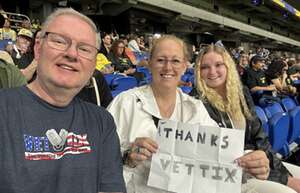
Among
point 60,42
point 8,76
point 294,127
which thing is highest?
point 60,42

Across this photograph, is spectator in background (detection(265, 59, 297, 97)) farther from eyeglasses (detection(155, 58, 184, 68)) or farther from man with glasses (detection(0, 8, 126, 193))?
man with glasses (detection(0, 8, 126, 193))

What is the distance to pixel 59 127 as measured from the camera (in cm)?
114

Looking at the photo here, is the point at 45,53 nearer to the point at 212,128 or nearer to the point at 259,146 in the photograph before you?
the point at 212,128

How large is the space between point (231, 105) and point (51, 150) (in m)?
1.24

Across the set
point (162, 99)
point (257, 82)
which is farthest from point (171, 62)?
point (257, 82)

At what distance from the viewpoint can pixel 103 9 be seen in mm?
16781

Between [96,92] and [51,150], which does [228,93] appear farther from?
[51,150]

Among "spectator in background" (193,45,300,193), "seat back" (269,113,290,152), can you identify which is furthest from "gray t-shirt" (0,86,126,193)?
"seat back" (269,113,290,152)

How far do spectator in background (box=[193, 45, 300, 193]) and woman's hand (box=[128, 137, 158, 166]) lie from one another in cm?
50

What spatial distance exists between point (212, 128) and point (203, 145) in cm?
8

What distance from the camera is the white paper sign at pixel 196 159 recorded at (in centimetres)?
147

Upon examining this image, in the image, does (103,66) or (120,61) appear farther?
(120,61)

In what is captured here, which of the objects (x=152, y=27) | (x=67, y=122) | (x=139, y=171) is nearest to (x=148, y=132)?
(x=139, y=171)

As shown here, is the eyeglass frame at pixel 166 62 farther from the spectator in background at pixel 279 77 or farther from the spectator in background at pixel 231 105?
the spectator in background at pixel 279 77
